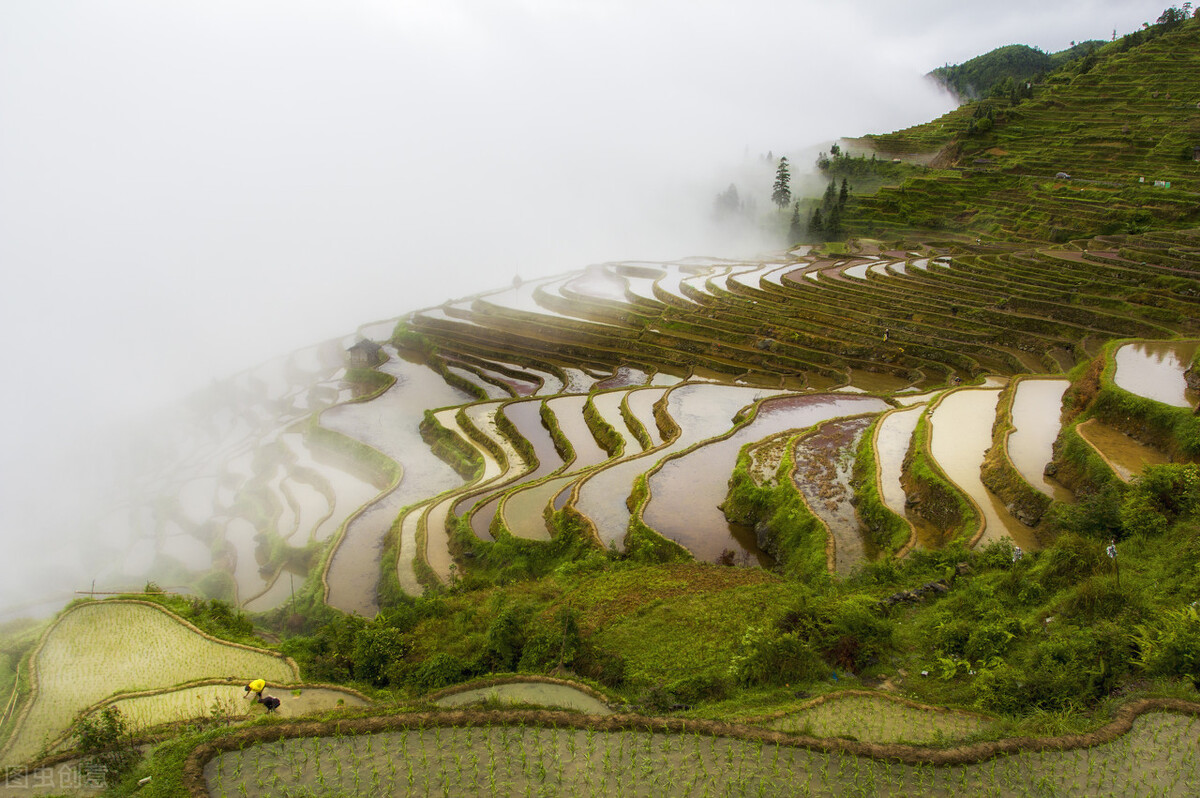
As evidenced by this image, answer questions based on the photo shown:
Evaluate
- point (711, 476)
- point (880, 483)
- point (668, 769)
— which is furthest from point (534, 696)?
point (880, 483)

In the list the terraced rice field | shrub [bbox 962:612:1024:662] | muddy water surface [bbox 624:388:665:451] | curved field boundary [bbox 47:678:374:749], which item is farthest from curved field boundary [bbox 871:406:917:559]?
curved field boundary [bbox 47:678:374:749]

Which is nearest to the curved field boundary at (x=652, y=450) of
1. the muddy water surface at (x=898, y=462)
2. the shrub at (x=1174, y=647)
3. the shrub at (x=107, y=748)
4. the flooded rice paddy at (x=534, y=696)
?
the flooded rice paddy at (x=534, y=696)

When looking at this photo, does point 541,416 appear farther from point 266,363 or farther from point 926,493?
point 266,363

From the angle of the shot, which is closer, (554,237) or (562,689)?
(562,689)

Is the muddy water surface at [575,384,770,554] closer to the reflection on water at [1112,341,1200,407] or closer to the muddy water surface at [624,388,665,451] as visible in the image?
the muddy water surface at [624,388,665,451]

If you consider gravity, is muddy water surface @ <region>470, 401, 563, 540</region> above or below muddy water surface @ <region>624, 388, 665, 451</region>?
below

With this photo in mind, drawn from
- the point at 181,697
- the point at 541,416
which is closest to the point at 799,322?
the point at 541,416
